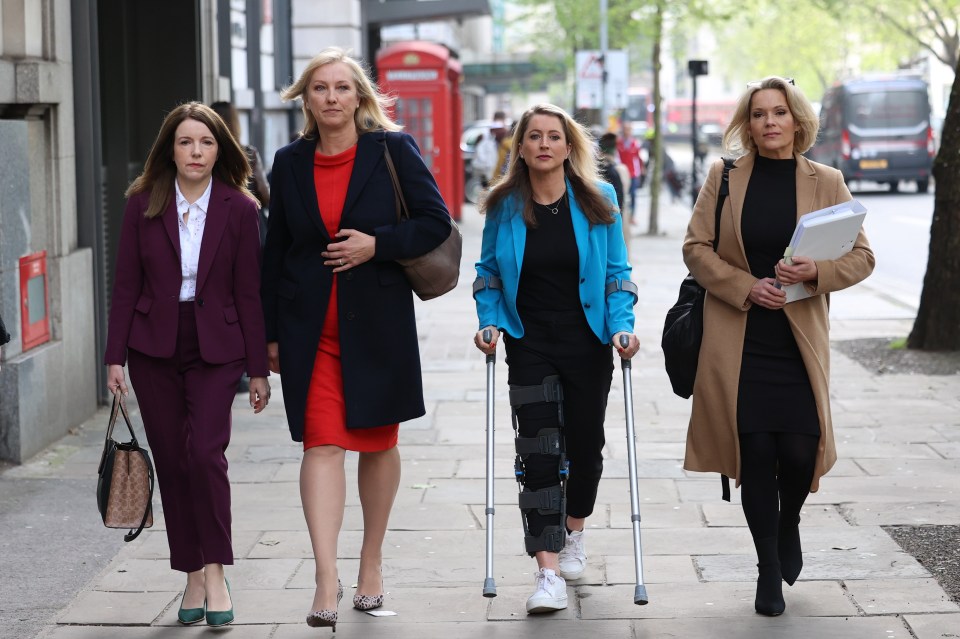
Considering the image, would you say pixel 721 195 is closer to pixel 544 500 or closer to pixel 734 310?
pixel 734 310

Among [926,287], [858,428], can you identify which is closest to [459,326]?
[926,287]

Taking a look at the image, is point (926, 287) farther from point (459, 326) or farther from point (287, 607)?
point (287, 607)

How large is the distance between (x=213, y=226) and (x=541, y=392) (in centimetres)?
121

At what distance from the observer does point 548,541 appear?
504 centimetres

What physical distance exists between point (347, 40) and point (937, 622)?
17332mm

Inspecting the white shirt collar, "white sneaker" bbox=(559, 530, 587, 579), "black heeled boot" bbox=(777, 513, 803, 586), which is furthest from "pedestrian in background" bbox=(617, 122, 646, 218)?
the white shirt collar

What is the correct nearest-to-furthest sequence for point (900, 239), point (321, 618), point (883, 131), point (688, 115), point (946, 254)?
point (321, 618), point (946, 254), point (900, 239), point (883, 131), point (688, 115)

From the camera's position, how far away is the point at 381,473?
16.6 feet

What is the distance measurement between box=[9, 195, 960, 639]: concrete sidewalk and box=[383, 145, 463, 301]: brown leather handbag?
42.7 inches

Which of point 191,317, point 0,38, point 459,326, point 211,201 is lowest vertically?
point 459,326

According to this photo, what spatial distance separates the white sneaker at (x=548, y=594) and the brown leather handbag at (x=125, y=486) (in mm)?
1284

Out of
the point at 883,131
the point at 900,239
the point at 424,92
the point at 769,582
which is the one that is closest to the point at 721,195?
the point at 769,582

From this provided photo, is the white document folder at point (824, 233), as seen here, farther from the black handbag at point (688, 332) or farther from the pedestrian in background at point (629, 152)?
the pedestrian in background at point (629, 152)

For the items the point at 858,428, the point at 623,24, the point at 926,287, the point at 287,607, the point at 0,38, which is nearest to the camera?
the point at 287,607
